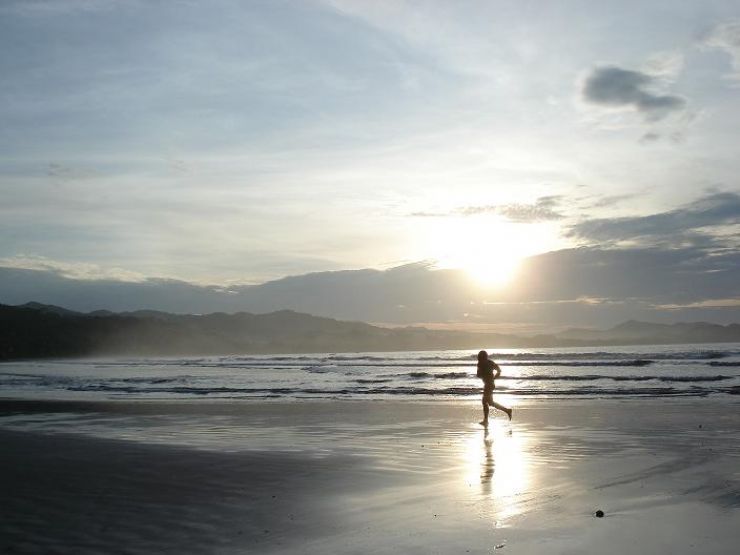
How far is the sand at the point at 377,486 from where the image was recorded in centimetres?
771

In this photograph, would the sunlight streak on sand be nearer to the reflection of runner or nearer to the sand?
the sand

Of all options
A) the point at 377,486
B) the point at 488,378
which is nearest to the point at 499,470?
the point at 377,486

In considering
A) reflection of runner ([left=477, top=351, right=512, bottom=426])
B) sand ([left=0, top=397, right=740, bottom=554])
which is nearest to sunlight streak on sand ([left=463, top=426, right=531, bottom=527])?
sand ([left=0, top=397, right=740, bottom=554])

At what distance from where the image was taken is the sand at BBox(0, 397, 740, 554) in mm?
7715

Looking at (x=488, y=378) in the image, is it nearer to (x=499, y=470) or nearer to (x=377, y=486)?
(x=499, y=470)

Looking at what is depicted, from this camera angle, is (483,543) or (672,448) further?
(672,448)

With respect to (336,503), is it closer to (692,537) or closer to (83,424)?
(692,537)

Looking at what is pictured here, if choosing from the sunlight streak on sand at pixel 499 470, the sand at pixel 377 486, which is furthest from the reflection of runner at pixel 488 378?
the sunlight streak on sand at pixel 499 470

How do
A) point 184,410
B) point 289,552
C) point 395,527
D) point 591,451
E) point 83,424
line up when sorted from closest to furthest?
point 289,552, point 395,527, point 591,451, point 83,424, point 184,410

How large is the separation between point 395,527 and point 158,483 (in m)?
4.69

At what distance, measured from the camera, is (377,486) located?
1091 centimetres

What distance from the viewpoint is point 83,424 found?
20703mm

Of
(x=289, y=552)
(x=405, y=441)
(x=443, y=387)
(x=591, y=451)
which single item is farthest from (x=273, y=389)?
(x=289, y=552)

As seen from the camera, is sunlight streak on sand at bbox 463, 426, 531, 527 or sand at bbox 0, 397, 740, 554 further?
sunlight streak on sand at bbox 463, 426, 531, 527
